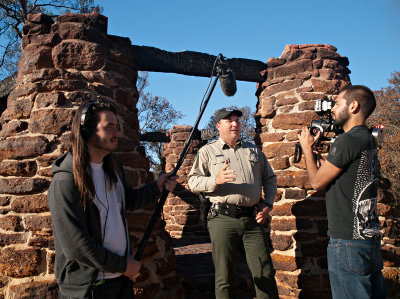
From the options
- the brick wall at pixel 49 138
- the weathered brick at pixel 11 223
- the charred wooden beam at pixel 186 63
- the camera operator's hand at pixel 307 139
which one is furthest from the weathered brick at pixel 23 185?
the camera operator's hand at pixel 307 139

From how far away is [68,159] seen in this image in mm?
1755

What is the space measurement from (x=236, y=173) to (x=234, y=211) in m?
0.35

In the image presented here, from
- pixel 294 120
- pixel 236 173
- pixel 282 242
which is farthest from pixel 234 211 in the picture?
pixel 294 120

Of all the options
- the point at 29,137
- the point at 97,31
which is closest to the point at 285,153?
the point at 97,31

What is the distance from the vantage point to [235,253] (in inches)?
115

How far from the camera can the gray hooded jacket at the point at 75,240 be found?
1577 mm

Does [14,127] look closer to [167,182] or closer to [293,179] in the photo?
[167,182]

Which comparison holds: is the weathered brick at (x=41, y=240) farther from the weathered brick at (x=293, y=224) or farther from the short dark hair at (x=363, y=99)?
the short dark hair at (x=363, y=99)

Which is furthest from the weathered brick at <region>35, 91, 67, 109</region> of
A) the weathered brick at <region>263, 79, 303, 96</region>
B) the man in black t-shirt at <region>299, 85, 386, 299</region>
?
the weathered brick at <region>263, 79, 303, 96</region>

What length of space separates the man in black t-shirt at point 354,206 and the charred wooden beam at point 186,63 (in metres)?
2.35

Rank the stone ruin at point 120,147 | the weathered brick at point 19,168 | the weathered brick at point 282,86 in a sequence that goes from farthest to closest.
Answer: the weathered brick at point 282,86 → the weathered brick at point 19,168 → the stone ruin at point 120,147

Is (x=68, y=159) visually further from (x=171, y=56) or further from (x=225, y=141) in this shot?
(x=171, y=56)

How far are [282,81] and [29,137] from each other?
3078 mm

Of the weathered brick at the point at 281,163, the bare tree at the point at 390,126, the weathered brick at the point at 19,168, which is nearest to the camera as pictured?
the weathered brick at the point at 19,168
